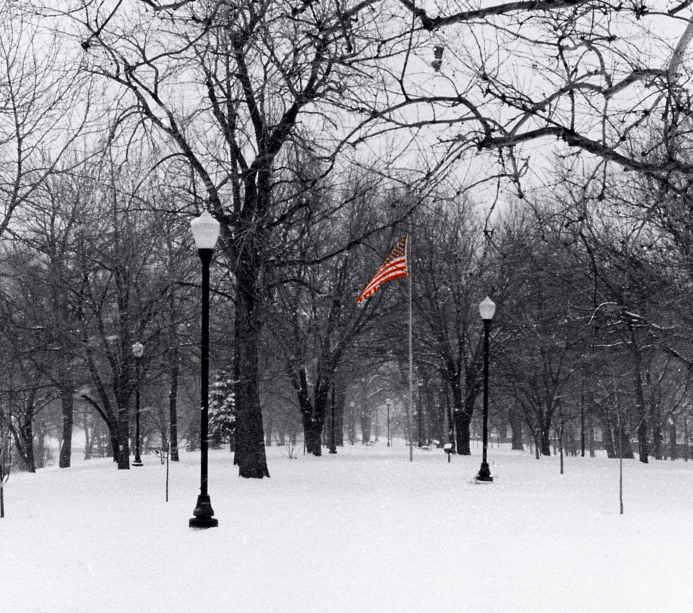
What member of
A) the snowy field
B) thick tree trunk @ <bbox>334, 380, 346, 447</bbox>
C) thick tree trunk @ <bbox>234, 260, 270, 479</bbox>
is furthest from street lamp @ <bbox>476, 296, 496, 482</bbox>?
thick tree trunk @ <bbox>334, 380, 346, 447</bbox>

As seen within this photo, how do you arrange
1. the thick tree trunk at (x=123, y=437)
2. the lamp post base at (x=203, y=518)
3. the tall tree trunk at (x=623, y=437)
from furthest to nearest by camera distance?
the thick tree trunk at (x=123, y=437) → the tall tree trunk at (x=623, y=437) → the lamp post base at (x=203, y=518)

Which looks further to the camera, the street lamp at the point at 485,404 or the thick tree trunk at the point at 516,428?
the thick tree trunk at the point at 516,428

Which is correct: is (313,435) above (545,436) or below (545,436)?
above

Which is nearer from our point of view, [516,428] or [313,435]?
[313,435]

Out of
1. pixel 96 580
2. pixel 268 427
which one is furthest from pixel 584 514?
pixel 268 427

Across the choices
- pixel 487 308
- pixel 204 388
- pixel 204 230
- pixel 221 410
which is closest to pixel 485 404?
pixel 487 308

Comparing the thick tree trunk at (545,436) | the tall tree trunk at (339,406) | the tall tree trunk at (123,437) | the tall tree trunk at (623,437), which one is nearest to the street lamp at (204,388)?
the tall tree trunk at (623,437)

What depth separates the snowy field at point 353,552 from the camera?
613 cm

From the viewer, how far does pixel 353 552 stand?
8.02 m

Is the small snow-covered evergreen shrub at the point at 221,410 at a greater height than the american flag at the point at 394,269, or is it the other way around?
the american flag at the point at 394,269

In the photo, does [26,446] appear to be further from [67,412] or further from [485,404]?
[485,404]

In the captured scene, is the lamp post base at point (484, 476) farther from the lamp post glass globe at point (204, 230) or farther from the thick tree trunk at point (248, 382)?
the lamp post glass globe at point (204, 230)

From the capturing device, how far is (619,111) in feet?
17.4

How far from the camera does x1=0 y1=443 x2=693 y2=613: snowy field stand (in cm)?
613
